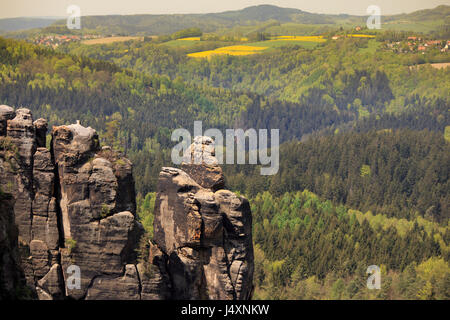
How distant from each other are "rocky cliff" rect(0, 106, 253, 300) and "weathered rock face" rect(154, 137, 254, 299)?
81 millimetres

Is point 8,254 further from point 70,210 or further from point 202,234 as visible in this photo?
point 202,234

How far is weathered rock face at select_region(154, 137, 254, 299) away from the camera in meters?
66.2

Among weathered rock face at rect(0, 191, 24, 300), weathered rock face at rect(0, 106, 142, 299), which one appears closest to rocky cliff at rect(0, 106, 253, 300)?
weathered rock face at rect(0, 106, 142, 299)

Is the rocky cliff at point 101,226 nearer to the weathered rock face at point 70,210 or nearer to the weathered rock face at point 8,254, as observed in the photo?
the weathered rock face at point 70,210

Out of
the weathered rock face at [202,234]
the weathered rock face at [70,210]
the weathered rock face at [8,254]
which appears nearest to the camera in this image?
the weathered rock face at [8,254]

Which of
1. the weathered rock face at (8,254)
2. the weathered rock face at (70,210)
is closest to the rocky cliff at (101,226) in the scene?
the weathered rock face at (70,210)

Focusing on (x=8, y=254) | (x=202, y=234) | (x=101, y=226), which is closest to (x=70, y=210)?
(x=101, y=226)

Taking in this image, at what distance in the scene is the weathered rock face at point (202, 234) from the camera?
66.2 m

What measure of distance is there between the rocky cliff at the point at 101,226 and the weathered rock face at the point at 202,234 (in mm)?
81

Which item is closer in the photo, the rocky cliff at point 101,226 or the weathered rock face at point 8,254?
the weathered rock face at point 8,254

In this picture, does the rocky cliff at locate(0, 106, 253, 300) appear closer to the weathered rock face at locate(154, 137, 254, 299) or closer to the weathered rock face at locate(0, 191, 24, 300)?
the weathered rock face at locate(154, 137, 254, 299)

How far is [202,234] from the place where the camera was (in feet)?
218

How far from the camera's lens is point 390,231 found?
160 meters
